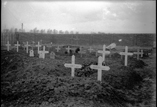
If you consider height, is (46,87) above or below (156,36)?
below

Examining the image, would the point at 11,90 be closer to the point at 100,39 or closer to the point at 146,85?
the point at 146,85

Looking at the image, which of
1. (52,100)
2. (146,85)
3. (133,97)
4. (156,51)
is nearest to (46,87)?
(52,100)

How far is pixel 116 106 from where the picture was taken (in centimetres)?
294

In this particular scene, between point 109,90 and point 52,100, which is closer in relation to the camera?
point 52,100

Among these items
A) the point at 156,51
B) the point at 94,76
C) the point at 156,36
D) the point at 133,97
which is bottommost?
the point at 133,97

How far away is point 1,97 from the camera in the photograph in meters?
3.25

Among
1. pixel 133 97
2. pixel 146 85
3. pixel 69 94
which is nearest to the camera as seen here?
pixel 69 94

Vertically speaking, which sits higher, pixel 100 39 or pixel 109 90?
pixel 100 39

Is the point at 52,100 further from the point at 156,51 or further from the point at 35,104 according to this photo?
the point at 156,51

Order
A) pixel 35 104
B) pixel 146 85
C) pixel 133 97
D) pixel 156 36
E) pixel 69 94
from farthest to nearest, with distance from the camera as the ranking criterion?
pixel 146 85
pixel 133 97
pixel 69 94
pixel 35 104
pixel 156 36

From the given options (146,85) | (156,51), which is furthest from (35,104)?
(146,85)

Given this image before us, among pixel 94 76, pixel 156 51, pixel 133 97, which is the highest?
pixel 156 51

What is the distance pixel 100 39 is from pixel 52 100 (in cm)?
1618

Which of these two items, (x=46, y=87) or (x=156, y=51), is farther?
(x=46, y=87)
